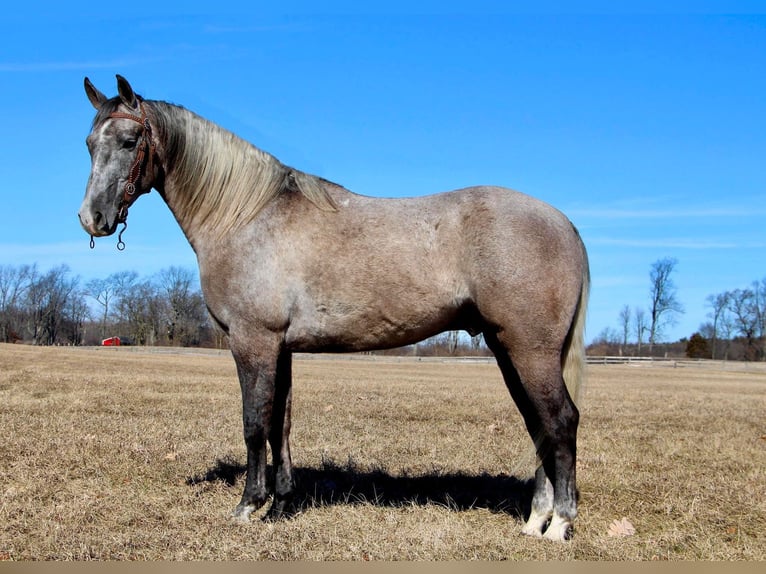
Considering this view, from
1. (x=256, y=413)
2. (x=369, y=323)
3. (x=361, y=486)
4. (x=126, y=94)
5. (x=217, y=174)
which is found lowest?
(x=361, y=486)

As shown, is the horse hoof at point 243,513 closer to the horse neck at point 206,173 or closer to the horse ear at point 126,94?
the horse neck at point 206,173

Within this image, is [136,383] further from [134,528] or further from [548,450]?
[548,450]

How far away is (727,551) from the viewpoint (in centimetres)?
454

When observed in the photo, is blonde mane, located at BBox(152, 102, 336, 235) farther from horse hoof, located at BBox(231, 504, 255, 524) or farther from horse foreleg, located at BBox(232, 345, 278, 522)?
horse hoof, located at BBox(231, 504, 255, 524)

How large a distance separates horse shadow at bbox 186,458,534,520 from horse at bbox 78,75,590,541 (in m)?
0.50

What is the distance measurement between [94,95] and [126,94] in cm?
39

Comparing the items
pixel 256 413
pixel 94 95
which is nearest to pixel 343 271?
pixel 256 413

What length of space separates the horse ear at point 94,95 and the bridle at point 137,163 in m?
0.28

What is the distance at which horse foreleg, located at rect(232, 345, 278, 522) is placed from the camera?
5.11 metres

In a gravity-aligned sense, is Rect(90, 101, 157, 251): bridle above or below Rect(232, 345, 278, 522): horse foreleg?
above

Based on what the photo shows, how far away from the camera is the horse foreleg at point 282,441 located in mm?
5383

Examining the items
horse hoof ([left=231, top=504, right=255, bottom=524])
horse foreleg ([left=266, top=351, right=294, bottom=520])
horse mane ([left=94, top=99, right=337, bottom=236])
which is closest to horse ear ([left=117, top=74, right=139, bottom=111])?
horse mane ([left=94, top=99, right=337, bottom=236])

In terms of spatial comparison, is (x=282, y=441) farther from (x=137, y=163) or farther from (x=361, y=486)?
(x=137, y=163)

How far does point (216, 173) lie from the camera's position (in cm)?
561
